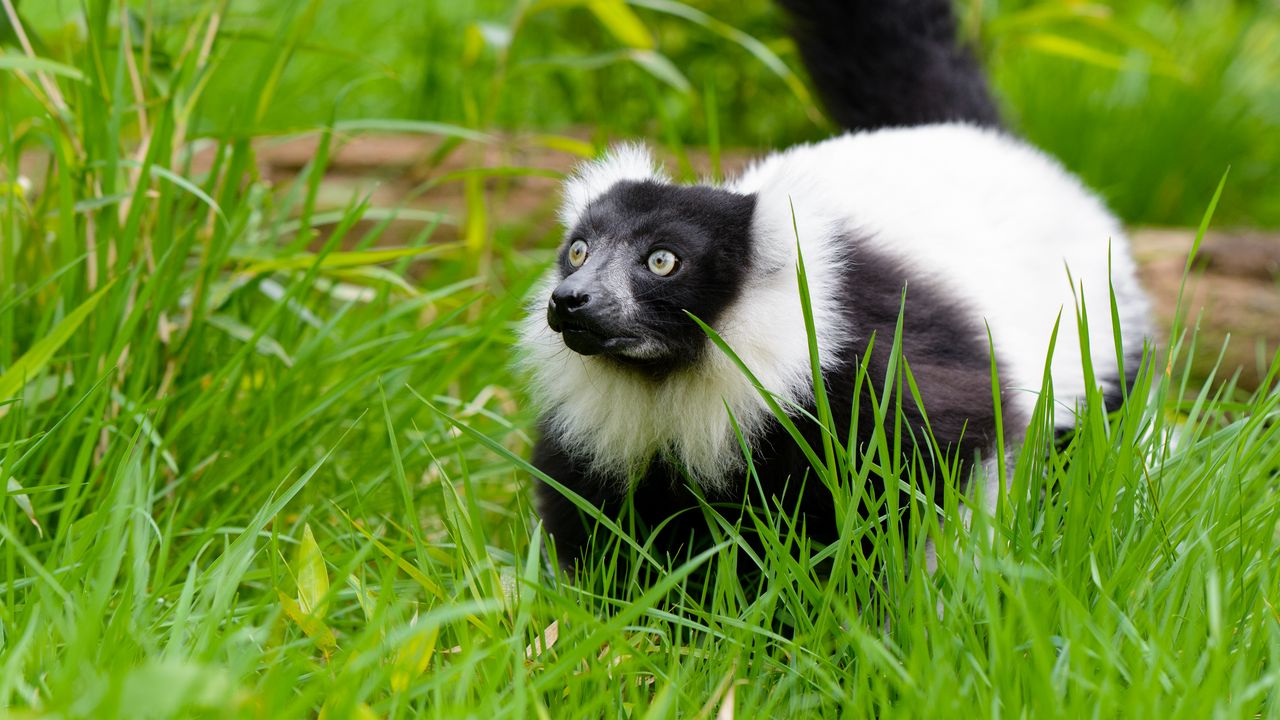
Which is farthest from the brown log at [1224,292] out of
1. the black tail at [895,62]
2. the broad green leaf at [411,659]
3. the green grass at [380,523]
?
the broad green leaf at [411,659]

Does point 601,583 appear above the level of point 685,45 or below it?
below

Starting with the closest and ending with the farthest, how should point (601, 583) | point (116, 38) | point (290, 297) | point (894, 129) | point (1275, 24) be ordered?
1. point (601, 583)
2. point (290, 297)
3. point (116, 38)
4. point (894, 129)
5. point (1275, 24)

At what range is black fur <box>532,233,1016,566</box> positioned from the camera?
8.29 feet

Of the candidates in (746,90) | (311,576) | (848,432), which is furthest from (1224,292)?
(311,576)

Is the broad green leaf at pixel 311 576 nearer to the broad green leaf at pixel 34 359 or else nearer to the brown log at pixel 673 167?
the broad green leaf at pixel 34 359

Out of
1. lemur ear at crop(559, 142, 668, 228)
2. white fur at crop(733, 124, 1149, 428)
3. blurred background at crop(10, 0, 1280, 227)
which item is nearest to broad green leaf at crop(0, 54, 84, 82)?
lemur ear at crop(559, 142, 668, 228)

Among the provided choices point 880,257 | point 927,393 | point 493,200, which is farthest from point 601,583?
point 493,200

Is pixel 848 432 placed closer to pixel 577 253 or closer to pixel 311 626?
pixel 577 253

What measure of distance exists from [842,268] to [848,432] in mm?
386

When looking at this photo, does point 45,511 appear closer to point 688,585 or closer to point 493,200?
point 688,585

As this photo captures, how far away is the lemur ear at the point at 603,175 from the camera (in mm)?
2934

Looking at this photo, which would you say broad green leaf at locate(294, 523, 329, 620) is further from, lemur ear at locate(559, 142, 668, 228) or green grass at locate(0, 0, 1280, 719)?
lemur ear at locate(559, 142, 668, 228)

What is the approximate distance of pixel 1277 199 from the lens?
6.39m

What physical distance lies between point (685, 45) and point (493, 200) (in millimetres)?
1214
